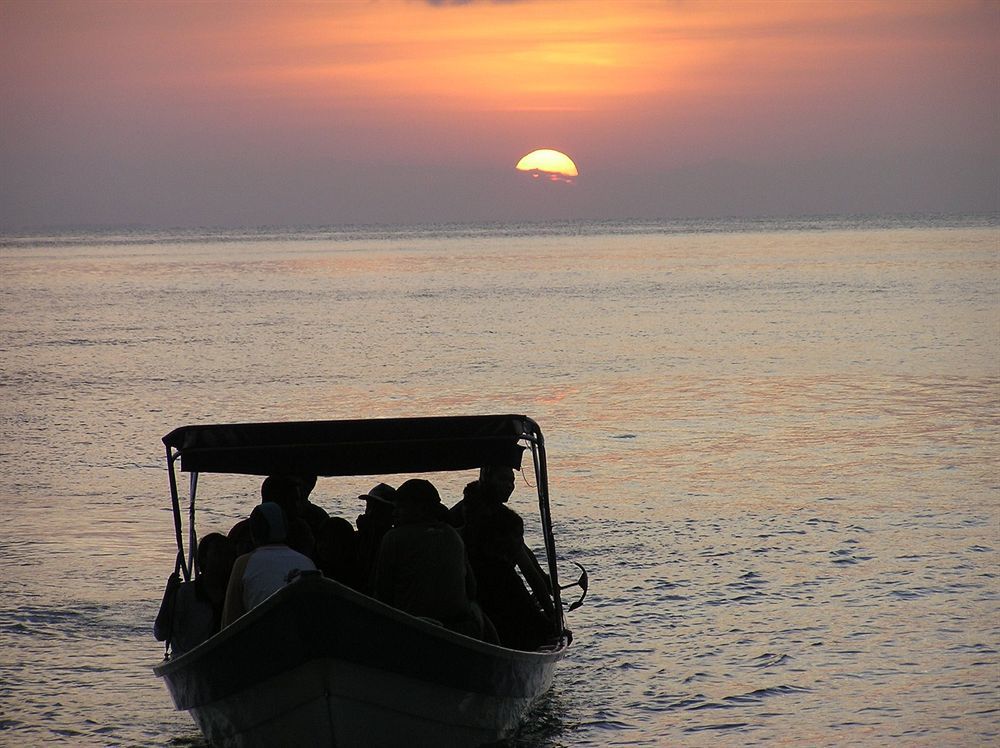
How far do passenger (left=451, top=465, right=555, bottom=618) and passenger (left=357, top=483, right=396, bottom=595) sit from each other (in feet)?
1.70

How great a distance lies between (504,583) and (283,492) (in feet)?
5.02

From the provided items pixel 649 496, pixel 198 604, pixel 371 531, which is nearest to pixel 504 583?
pixel 371 531

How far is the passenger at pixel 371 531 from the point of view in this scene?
9.32 meters

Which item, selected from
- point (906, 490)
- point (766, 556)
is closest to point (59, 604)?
point (766, 556)

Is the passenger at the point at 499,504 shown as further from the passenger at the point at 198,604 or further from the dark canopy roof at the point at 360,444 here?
the passenger at the point at 198,604

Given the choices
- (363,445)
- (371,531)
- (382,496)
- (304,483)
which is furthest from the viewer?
(304,483)

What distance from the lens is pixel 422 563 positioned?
790 centimetres

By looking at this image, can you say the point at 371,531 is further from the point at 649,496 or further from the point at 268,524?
the point at 649,496

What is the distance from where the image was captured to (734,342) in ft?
120

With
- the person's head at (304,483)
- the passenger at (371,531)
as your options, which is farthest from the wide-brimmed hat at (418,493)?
Answer: the person's head at (304,483)

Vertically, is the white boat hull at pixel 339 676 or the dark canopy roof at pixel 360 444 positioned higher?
the dark canopy roof at pixel 360 444

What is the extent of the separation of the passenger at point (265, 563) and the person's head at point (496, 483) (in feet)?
6.29

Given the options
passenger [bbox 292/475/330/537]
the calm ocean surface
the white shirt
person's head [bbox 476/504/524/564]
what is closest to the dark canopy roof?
person's head [bbox 476/504/524/564]

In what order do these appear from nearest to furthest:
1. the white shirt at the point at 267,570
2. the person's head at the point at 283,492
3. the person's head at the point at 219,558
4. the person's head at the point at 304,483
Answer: the white shirt at the point at 267,570, the person's head at the point at 283,492, the person's head at the point at 219,558, the person's head at the point at 304,483
